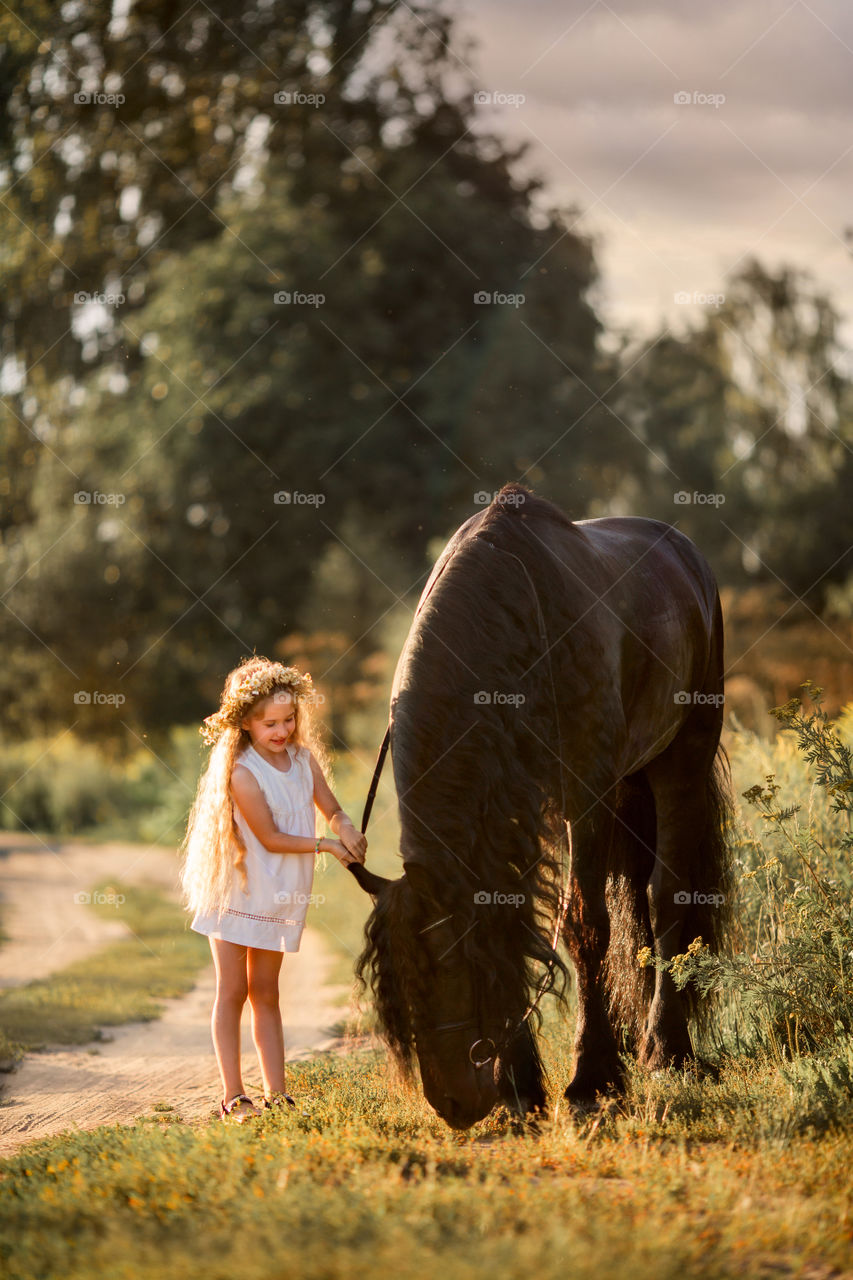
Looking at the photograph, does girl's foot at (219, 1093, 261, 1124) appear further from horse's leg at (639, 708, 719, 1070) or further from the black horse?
horse's leg at (639, 708, 719, 1070)

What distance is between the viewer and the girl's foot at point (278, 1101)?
430cm

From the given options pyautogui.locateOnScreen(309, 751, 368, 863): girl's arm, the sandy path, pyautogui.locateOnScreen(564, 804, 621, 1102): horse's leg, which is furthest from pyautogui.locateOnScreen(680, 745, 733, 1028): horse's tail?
the sandy path

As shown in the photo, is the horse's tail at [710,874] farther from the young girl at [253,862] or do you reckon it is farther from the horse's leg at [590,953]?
the young girl at [253,862]

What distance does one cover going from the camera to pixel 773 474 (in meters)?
27.0

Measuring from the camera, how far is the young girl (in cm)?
457

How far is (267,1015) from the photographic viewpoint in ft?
15.1

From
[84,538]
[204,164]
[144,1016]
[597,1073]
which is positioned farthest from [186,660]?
[597,1073]

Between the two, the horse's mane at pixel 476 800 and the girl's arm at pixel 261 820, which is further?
the girl's arm at pixel 261 820

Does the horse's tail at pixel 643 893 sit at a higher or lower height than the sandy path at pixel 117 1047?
higher

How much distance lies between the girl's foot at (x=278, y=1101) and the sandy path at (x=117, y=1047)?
0.44 metres

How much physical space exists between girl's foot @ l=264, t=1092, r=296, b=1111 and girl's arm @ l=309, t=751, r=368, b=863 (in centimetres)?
94

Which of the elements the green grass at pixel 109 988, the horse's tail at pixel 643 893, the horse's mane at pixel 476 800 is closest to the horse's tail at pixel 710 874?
the horse's tail at pixel 643 893

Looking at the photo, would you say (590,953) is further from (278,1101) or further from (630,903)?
(278,1101)

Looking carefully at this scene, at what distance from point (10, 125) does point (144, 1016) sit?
15.2m
